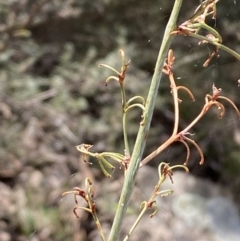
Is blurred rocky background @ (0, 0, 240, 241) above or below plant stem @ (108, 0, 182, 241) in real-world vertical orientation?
below

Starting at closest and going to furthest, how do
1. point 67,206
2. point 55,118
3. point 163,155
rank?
point 67,206, point 55,118, point 163,155

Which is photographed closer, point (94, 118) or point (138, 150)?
point (138, 150)

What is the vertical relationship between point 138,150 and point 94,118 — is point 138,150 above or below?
above

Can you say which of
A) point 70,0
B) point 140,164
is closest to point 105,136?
point 70,0

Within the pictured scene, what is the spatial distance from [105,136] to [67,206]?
1.12 ft

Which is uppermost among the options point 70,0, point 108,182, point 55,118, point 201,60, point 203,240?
point 70,0

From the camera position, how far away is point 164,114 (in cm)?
242

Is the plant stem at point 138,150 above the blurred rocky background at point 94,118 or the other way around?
above

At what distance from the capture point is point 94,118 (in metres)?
2.29

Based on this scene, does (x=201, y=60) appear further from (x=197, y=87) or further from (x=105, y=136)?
(x=105, y=136)

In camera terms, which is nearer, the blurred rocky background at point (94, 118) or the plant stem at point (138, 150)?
the plant stem at point (138, 150)

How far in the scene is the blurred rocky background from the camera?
198 cm

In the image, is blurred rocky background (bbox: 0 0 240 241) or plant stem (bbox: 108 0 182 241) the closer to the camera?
plant stem (bbox: 108 0 182 241)

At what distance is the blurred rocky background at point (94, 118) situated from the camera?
198 centimetres
